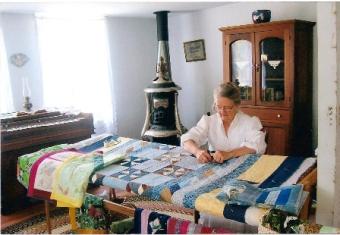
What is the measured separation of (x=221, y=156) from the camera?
1.99m

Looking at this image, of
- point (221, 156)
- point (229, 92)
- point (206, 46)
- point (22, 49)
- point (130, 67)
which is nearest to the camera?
point (221, 156)

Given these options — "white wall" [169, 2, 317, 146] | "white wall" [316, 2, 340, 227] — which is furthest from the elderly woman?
"white wall" [169, 2, 317, 146]

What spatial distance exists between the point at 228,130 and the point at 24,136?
6.45 ft

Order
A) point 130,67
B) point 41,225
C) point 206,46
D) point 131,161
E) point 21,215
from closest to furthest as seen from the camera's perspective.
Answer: point 131,161 < point 41,225 < point 21,215 < point 206,46 < point 130,67

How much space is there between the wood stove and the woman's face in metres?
2.19

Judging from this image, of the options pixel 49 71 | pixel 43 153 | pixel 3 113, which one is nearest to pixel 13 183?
pixel 3 113

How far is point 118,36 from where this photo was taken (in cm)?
494

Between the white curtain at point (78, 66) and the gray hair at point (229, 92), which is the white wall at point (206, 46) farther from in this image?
the gray hair at point (229, 92)

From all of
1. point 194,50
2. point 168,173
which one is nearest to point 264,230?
point 168,173

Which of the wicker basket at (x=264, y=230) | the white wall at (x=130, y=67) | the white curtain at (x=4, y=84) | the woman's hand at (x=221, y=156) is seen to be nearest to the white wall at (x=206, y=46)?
the white wall at (x=130, y=67)

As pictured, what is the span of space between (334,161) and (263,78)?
2.54 metres

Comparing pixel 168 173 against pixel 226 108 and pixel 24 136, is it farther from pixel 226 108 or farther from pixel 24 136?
pixel 24 136

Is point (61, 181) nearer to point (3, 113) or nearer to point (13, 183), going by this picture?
point (13, 183)

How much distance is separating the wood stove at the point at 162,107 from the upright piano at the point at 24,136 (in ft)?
3.58
